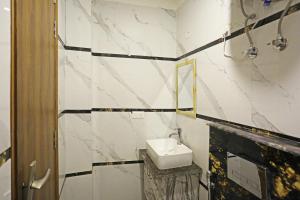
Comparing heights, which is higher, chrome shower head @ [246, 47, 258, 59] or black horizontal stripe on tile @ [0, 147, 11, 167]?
chrome shower head @ [246, 47, 258, 59]

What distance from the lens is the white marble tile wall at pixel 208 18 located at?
1071 millimetres

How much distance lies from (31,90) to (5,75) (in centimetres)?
21

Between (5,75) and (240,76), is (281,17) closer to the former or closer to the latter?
(240,76)

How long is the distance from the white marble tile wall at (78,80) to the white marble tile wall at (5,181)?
3.99 ft

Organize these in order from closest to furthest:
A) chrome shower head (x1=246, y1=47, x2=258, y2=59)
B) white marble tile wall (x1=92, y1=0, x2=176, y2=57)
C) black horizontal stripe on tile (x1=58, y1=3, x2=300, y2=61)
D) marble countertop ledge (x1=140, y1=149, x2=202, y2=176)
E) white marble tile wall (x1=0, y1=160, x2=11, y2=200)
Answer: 1. white marble tile wall (x1=0, y1=160, x2=11, y2=200)
2. black horizontal stripe on tile (x1=58, y1=3, x2=300, y2=61)
3. chrome shower head (x1=246, y1=47, x2=258, y2=59)
4. marble countertop ledge (x1=140, y1=149, x2=202, y2=176)
5. white marble tile wall (x1=92, y1=0, x2=176, y2=57)

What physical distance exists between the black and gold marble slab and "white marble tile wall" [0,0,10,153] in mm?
1096

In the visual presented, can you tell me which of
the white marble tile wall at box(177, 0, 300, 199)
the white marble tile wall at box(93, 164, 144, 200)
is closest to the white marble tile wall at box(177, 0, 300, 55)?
the white marble tile wall at box(177, 0, 300, 199)

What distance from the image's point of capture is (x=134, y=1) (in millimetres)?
2064

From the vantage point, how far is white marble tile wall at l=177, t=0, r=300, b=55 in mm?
1071

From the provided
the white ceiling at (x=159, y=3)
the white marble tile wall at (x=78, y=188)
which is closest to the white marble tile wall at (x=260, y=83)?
the white ceiling at (x=159, y=3)

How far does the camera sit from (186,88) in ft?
6.34

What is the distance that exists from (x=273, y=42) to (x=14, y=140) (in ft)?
4.06

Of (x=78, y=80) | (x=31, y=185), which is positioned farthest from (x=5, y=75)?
(x=78, y=80)

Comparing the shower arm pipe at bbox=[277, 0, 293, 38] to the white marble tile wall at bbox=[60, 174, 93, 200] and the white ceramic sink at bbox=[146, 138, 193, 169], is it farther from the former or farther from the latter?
the white marble tile wall at bbox=[60, 174, 93, 200]
